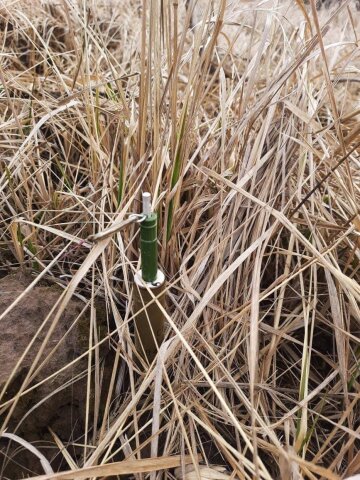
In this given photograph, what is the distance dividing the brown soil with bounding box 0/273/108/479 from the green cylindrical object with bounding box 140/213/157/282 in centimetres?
18

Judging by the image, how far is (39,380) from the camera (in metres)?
0.77

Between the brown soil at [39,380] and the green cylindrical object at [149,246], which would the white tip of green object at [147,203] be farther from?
the brown soil at [39,380]

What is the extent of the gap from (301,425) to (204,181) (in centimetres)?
50

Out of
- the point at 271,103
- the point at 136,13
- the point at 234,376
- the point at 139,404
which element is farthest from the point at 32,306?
the point at 136,13

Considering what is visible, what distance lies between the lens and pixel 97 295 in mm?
903

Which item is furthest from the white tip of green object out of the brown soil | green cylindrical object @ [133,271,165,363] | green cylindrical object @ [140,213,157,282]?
the brown soil

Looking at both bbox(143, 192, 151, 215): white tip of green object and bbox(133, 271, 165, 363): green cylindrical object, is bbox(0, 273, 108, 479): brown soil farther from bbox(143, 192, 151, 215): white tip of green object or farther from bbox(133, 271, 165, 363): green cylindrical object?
bbox(143, 192, 151, 215): white tip of green object

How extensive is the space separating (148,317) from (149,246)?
0.14 metres

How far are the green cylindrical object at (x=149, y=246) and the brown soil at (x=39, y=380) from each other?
0.18 meters

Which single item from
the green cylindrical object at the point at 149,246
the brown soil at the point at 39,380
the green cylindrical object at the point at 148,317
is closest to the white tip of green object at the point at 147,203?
the green cylindrical object at the point at 149,246

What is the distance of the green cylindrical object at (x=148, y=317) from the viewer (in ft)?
2.45

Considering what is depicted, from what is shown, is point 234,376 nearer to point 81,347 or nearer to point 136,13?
point 81,347

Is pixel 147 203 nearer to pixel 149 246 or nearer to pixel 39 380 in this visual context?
pixel 149 246

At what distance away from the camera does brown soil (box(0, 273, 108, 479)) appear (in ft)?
2.44
